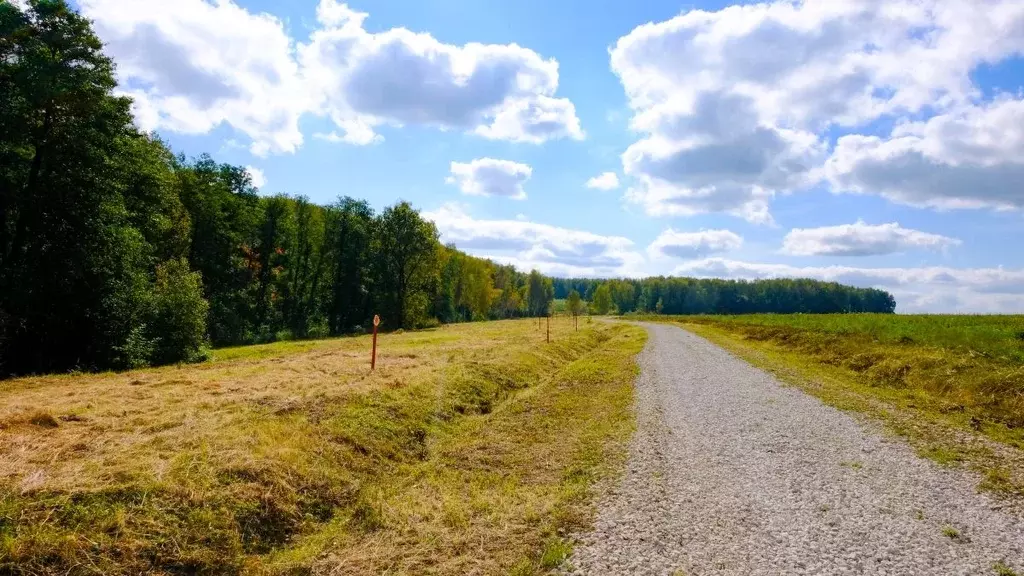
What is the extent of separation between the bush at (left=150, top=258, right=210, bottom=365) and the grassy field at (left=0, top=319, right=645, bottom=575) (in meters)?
11.4

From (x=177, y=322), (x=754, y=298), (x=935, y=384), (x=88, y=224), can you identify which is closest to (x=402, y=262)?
(x=177, y=322)

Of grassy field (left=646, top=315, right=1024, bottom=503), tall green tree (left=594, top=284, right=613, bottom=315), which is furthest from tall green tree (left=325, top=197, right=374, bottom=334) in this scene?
tall green tree (left=594, top=284, right=613, bottom=315)

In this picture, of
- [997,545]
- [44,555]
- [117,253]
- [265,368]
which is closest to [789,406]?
[997,545]

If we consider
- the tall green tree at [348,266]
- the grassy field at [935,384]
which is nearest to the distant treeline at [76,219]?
the tall green tree at [348,266]

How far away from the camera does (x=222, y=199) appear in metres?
51.2

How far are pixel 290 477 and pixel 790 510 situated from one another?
8566 mm

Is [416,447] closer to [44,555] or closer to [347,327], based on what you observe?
[44,555]

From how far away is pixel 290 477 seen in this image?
8.90m

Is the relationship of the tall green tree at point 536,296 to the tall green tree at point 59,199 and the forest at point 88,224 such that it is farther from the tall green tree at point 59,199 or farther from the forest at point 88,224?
the tall green tree at point 59,199

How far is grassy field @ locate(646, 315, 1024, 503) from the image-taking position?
11.5m

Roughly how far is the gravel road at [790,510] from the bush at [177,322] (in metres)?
26.1

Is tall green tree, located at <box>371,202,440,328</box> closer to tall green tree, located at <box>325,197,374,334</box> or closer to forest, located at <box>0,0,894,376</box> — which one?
tall green tree, located at <box>325,197,374,334</box>

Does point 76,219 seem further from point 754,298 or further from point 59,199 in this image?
point 754,298

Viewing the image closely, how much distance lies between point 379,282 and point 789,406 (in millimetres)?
61996
